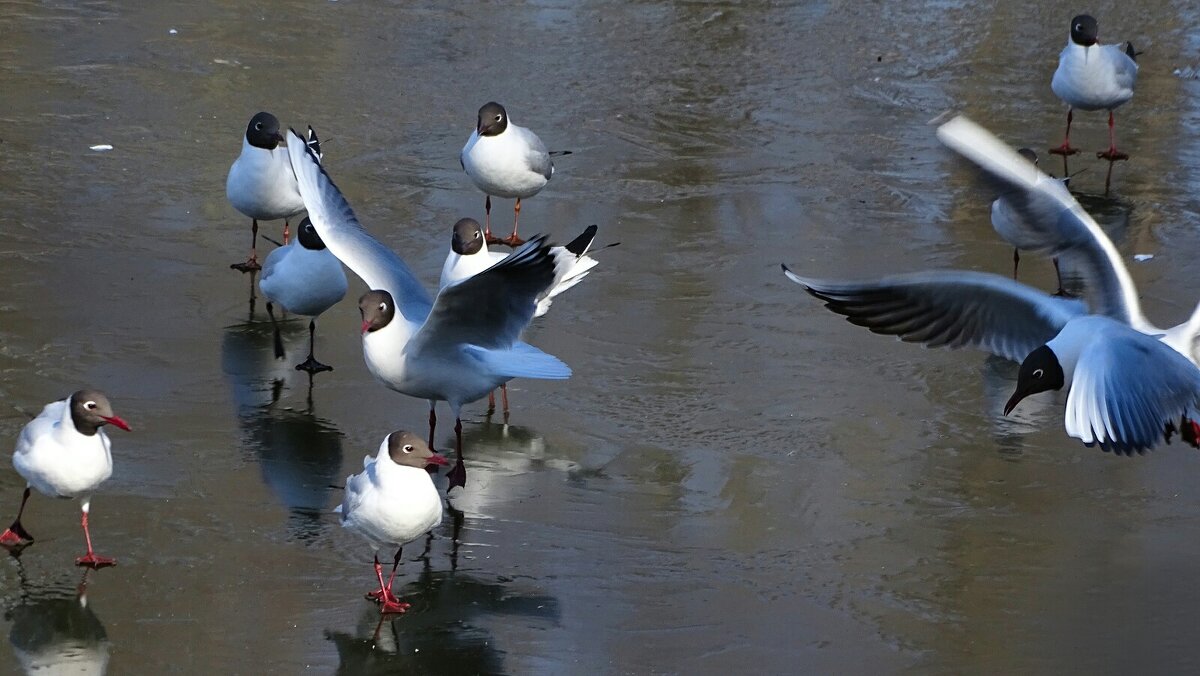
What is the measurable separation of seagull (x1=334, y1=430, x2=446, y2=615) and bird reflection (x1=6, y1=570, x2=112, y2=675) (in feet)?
3.06

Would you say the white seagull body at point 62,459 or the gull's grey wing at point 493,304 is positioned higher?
the gull's grey wing at point 493,304

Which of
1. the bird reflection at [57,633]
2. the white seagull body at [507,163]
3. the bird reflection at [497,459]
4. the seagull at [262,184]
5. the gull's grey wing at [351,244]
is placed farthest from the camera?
the white seagull body at [507,163]

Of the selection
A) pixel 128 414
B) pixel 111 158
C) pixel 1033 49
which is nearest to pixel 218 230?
pixel 111 158

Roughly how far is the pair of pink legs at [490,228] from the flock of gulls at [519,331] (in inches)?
57.6

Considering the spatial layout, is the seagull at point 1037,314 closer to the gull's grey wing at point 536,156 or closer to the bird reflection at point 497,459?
the bird reflection at point 497,459

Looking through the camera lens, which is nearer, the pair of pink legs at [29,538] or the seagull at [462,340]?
the pair of pink legs at [29,538]

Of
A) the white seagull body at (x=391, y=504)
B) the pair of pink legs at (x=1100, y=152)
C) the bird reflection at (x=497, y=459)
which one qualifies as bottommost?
the bird reflection at (x=497, y=459)

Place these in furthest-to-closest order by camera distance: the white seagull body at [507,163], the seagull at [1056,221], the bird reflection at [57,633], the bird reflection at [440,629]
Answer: the white seagull body at [507,163] < the seagull at [1056,221] < the bird reflection at [440,629] < the bird reflection at [57,633]

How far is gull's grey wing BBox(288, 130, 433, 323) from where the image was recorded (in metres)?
7.52

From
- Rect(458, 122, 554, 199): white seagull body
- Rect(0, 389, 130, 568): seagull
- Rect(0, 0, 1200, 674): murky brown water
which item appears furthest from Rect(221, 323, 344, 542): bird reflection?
Rect(458, 122, 554, 199): white seagull body

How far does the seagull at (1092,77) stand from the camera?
11461 mm

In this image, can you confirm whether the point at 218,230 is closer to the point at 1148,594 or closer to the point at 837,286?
the point at 837,286

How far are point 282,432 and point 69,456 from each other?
4.57 ft

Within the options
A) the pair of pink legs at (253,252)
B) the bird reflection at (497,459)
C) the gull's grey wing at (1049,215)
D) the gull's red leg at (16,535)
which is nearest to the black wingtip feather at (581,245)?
the bird reflection at (497,459)
